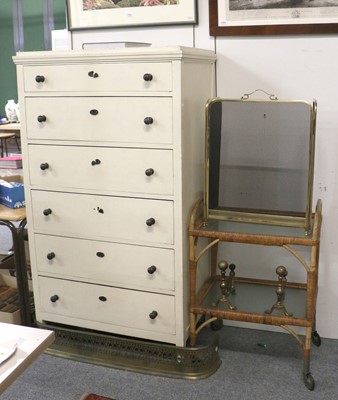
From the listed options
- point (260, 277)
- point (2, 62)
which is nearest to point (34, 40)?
point (2, 62)

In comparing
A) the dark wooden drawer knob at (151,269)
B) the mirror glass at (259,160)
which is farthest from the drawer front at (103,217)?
the mirror glass at (259,160)

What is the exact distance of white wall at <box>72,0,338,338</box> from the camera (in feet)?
7.93

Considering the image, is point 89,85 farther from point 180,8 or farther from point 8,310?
point 8,310

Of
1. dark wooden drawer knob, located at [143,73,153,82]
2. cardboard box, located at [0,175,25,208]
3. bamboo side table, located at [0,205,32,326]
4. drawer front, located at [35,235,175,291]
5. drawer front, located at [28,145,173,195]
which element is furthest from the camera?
cardboard box, located at [0,175,25,208]

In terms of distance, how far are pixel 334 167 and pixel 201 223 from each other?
Result: 69 centimetres

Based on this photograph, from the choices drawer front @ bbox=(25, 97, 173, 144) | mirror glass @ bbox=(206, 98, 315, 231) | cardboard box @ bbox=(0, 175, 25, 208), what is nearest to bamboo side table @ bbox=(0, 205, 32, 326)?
cardboard box @ bbox=(0, 175, 25, 208)

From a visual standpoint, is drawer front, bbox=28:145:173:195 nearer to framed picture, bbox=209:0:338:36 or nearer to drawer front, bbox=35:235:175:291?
drawer front, bbox=35:235:175:291

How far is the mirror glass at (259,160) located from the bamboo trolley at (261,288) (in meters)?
0.06

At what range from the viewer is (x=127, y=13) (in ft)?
8.55

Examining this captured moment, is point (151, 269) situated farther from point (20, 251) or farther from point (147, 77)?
point (147, 77)

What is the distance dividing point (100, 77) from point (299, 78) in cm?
92

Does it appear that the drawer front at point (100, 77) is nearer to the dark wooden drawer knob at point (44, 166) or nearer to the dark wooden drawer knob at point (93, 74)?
the dark wooden drawer knob at point (93, 74)

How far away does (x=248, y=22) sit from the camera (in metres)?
2.44

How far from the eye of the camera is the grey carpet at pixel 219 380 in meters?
2.22
